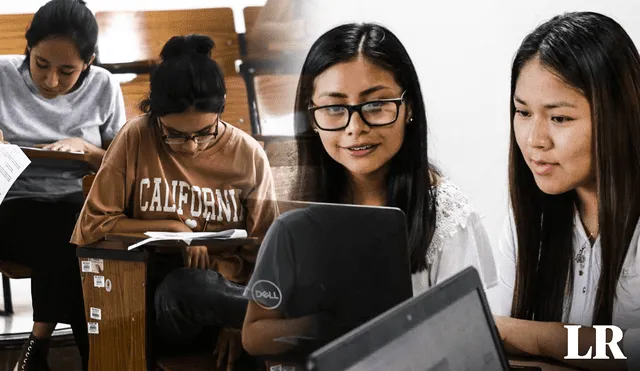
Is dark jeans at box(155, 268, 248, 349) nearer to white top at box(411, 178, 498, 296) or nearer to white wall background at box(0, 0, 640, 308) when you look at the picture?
white top at box(411, 178, 498, 296)

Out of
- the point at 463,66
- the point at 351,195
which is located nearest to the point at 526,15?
the point at 463,66

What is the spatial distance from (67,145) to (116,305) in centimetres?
44

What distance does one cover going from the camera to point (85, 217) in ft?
6.94

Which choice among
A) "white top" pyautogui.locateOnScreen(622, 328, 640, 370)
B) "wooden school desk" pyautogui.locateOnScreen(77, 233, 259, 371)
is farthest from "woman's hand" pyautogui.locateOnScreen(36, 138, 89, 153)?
"white top" pyautogui.locateOnScreen(622, 328, 640, 370)

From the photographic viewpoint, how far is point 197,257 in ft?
6.97

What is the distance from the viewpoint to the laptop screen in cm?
91

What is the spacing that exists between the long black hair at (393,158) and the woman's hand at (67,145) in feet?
1.87

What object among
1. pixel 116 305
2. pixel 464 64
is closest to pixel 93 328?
pixel 116 305

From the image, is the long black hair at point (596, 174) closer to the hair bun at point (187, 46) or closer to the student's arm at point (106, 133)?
the hair bun at point (187, 46)

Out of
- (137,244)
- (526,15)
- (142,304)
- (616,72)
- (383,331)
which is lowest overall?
(142,304)

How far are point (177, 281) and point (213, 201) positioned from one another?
0.23 meters

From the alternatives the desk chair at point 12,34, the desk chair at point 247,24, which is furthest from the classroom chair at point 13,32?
the desk chair at point 247,24

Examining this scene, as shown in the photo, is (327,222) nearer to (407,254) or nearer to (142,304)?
(407,254)

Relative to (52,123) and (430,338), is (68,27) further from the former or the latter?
(430,338)
